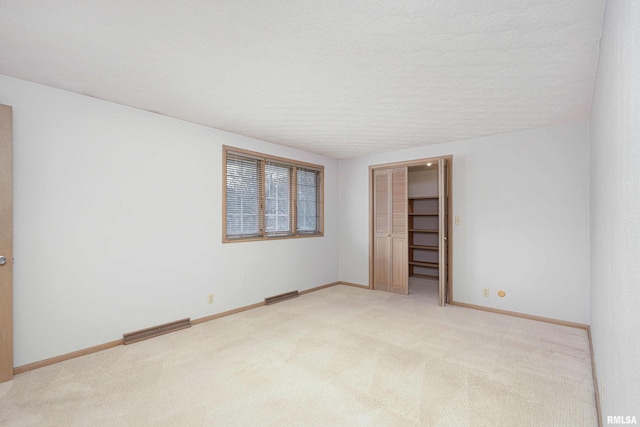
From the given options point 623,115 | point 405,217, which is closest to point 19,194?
point 623,115

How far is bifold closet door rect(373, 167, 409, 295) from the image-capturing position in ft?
16.7

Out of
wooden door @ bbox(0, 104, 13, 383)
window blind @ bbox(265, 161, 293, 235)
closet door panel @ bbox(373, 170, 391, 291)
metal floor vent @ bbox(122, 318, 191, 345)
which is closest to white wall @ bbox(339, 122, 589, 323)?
closet door panel @ bbox(373, 170, 391, 291)

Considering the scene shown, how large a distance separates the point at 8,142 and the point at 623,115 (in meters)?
3.80

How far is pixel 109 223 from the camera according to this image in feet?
10.00

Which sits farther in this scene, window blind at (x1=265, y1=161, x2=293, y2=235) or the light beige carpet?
window blind at (x1=265, y1=161, x2=293, y2=235)

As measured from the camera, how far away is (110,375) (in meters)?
2.50

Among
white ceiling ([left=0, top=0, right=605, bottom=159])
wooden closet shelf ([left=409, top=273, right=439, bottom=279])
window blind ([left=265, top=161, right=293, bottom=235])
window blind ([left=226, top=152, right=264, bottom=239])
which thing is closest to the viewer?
white ceiling ([left=0, top=0, right=605, bottom=159])

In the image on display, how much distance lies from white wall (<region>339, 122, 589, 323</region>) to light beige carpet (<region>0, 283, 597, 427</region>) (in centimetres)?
50

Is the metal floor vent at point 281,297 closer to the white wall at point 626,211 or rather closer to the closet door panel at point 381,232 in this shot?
the closet door panel at point 381,232

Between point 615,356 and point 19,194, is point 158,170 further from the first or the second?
point 615,356

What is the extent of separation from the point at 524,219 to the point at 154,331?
4603 millimetres

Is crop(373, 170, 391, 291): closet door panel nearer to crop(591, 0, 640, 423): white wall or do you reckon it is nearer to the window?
the window

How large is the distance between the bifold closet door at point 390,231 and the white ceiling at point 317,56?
1.81 meters

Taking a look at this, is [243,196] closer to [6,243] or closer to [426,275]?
[6,243]
